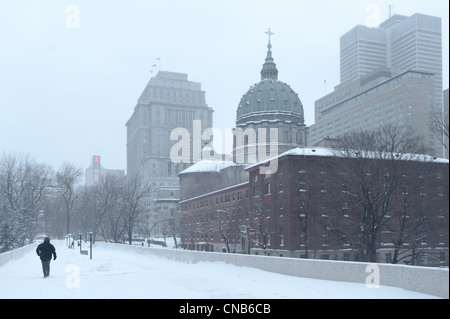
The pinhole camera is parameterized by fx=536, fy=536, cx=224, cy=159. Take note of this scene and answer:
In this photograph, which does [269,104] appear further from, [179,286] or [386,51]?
[179,286]

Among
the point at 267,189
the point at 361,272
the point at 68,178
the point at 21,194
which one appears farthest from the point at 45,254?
the point at 68,178

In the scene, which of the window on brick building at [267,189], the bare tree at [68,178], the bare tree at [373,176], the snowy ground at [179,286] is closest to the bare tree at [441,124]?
the bare tree at [373,176]

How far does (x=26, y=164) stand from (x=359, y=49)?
322 ft

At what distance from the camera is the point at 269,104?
116125 millimetres

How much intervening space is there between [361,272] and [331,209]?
3745 centimetres

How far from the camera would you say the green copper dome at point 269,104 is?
377ft

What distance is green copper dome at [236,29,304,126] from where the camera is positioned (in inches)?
4520

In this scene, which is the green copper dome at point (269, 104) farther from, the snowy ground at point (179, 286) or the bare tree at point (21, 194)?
the snowy ground at point (179, 286)

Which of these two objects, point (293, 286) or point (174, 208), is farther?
point (174, 208)

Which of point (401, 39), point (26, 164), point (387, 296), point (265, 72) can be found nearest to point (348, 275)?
point (387, 296)

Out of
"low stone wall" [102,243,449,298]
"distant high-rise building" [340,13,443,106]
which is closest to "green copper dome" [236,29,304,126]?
"distant high-rise building" [340,13,443,106]

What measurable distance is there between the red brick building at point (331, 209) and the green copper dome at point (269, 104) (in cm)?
3208
